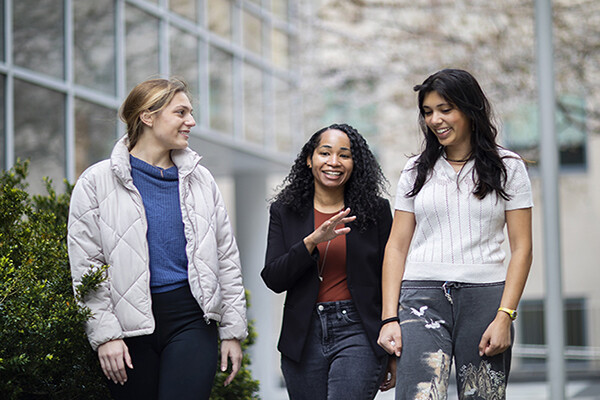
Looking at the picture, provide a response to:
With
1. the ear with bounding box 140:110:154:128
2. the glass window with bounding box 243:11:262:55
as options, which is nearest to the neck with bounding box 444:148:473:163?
the ear with bounding box 140:110:154:128

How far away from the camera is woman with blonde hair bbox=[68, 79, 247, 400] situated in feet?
13.3

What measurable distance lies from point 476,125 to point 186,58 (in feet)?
30.2

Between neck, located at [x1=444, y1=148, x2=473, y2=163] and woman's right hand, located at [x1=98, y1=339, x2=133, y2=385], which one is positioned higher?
neck, located at [x1=444, y1=148, x2=473, y2=163]

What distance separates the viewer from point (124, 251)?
408cm

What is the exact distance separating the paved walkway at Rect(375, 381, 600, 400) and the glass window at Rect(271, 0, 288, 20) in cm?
648

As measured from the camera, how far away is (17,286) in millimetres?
4375

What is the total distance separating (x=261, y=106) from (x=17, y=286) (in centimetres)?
1097

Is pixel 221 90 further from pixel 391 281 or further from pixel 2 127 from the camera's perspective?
pixel 391 281

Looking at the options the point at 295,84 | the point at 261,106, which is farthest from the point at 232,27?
the point at 295,84

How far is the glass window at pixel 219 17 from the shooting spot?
13695mm

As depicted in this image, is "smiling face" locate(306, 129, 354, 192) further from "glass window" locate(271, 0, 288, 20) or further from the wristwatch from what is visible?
"glass window" locate(271, 0, 288, 20)

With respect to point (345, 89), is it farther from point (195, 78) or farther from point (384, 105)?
point (195, 78)

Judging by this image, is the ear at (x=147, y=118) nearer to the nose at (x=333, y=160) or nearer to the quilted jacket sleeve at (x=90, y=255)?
the quilted jacket sleeve at (x=90, y=255)

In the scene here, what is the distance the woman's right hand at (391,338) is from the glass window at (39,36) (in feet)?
20.3
